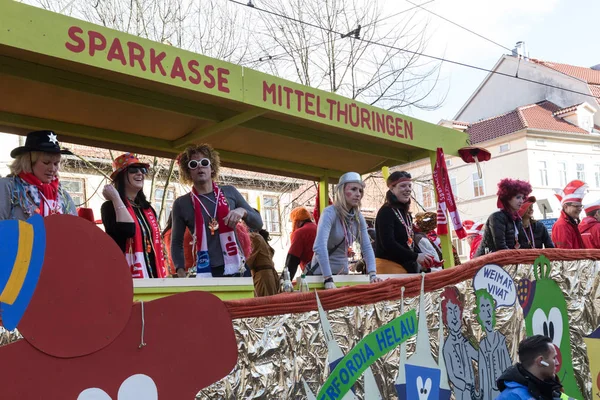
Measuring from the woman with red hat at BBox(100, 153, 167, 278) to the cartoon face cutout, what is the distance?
1925 millimetres

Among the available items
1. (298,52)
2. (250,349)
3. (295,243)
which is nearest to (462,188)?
(298,52)

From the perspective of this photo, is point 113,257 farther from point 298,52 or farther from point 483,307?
point 298,52

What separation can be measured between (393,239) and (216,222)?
1.87m

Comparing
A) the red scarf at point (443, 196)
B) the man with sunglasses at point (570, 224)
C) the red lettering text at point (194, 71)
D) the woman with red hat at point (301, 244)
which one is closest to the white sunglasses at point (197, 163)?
the red lettering text at point (194, 71)

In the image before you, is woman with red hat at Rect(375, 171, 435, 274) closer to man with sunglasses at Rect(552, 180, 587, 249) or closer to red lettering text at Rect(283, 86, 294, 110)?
red lettering text at Rect(283, 86, 294, 110)

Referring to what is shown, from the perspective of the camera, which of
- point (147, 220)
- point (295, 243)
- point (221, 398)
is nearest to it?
point (221, 398)

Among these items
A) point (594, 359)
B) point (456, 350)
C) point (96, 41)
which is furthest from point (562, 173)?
point (96, 41)

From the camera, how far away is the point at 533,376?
15.2 ft

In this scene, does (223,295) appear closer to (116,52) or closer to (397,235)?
(116,52)

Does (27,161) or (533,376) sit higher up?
(27,161)

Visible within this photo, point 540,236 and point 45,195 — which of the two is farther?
point 540,236

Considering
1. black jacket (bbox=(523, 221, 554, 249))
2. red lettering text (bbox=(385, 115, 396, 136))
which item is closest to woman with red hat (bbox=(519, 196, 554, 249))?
black jacket (bbox=(523, 221, 554, 249))

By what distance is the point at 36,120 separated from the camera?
5.66m

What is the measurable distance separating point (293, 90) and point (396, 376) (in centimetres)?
217
